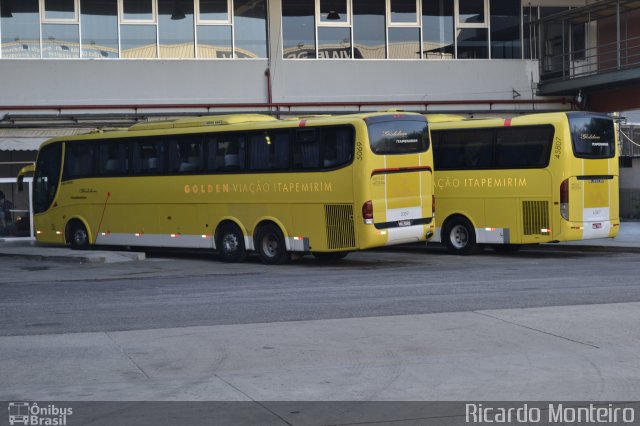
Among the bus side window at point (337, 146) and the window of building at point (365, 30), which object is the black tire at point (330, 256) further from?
the window of building at point (365, 30)

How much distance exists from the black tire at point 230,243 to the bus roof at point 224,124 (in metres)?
2.36

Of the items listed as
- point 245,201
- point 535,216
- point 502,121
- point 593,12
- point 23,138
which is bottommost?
point 535,216

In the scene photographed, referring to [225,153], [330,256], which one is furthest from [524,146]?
[225,153]

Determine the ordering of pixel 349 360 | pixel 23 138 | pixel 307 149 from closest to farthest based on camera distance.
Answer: pixel 349 360
pixel 307 149
pixel 23 138

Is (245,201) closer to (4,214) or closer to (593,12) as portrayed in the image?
(4,214)

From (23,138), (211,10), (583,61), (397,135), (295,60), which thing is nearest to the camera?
(397,135)

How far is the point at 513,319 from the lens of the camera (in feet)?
41.8

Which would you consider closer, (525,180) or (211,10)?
(525,180)

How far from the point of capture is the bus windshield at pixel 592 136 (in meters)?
23.7

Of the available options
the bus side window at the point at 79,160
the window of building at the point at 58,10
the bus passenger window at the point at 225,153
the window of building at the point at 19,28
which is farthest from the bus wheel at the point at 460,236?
the window of building at the point at 19,28

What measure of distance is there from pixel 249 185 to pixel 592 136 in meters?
8.13

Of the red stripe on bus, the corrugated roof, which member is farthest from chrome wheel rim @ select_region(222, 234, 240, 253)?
the corrugated roof

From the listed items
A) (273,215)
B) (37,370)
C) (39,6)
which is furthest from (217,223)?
(37,370)

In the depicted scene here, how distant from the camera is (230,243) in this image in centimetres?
2408
